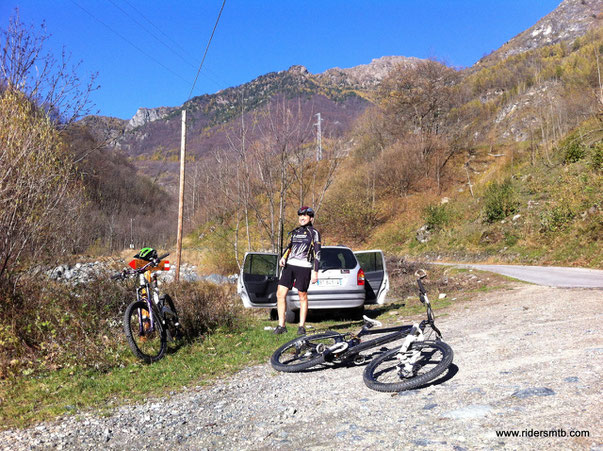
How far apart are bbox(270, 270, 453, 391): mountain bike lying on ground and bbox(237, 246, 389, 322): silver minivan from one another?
8.38 feet

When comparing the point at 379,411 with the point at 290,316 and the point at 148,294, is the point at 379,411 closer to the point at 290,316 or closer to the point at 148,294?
the point at 148,294

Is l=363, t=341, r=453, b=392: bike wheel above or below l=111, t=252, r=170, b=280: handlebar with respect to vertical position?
below

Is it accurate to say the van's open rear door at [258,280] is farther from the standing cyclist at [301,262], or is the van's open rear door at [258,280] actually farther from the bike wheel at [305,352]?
the bike wheel at [305,352]

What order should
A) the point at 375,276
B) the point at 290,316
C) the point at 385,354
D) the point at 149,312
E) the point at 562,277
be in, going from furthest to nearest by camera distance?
the point at 562,277 < the point at 375,276 < the point at 290,316 < the point at 149,312 < the point at 385,354

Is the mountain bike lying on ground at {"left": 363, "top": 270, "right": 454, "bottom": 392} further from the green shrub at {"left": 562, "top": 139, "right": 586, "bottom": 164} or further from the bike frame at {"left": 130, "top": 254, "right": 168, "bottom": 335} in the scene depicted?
the green shrub at {"left": 562, "top": 139, "right": 586, "bottom": 164}

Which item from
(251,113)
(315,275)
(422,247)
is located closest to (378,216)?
(422,247)

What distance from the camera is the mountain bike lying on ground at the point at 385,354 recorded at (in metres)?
3.88

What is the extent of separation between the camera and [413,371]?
396 cm

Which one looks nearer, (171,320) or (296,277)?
(171,320)

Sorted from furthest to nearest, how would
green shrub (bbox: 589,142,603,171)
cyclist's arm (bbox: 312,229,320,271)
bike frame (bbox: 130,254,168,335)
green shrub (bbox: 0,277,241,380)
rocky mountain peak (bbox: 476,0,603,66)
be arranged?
rocky mountain peak (bbox: 476,0,603,66) → green shrub (bbox: 589,142,603,171) → cyclist's arm (bbox: 312,229,320,271) → bike frame (bbox: 130,254,168,335) → green shrub (bbox: 0,277,241,380)

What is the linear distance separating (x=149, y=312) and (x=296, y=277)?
218cm

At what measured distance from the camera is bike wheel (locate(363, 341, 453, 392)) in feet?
12.1

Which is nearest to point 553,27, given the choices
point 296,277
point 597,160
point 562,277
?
point 597,160

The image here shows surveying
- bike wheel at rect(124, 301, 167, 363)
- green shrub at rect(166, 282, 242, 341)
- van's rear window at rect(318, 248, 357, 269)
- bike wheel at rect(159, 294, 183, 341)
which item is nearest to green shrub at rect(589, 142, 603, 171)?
van's rear window at rect(318, 248, 357, 269)
